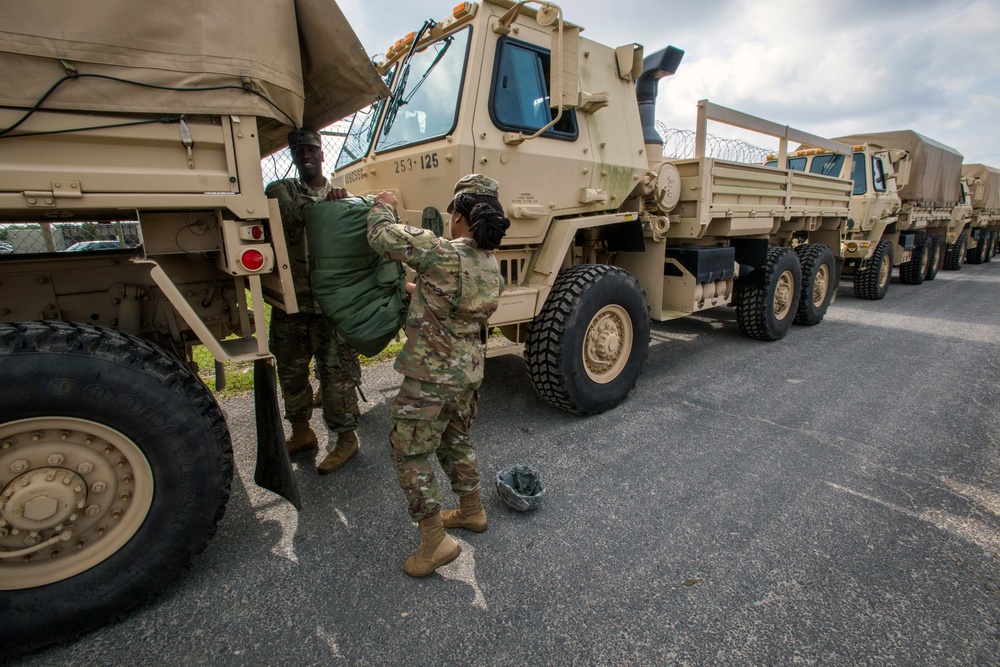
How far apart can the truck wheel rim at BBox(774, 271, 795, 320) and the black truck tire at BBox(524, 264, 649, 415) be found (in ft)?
9.60

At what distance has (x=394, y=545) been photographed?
2.36 meters

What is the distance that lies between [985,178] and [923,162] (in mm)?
7348

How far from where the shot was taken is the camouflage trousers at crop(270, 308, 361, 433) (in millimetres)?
2930

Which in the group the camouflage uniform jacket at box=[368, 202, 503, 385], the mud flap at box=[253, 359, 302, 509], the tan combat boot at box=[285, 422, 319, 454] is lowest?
the tan combat boot at box=[285, 422, 319, 454]

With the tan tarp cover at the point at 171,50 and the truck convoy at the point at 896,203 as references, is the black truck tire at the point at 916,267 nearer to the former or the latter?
the truck convoy at the point at 896,203

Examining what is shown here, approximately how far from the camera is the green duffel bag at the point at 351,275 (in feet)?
8.04

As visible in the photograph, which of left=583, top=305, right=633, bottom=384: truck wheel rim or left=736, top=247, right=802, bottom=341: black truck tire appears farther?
left=736, top=247, right=802, bottom=341: black truck tire

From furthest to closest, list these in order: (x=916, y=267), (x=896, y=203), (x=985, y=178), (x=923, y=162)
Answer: (x=985, y=178) < (x=916, y=267) < (x=923, y=162) < (x=896, y=203)

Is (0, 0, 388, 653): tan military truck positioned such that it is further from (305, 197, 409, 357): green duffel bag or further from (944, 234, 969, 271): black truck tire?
(944, 234, 969, 271): black truck tire

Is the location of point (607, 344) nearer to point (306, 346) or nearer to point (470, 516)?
point (470, 516)

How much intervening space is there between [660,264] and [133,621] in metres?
4.25

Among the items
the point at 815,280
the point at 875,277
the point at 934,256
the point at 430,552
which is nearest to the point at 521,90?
the point at 430,552

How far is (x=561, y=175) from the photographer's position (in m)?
3.48

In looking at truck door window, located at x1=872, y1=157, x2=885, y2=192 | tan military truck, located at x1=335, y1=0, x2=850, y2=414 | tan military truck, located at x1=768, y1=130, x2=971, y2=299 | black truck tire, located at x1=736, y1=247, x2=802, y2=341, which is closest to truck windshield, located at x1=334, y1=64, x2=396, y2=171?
tan military truck, located at x1=335, y1=0, x2=850, y2=414
